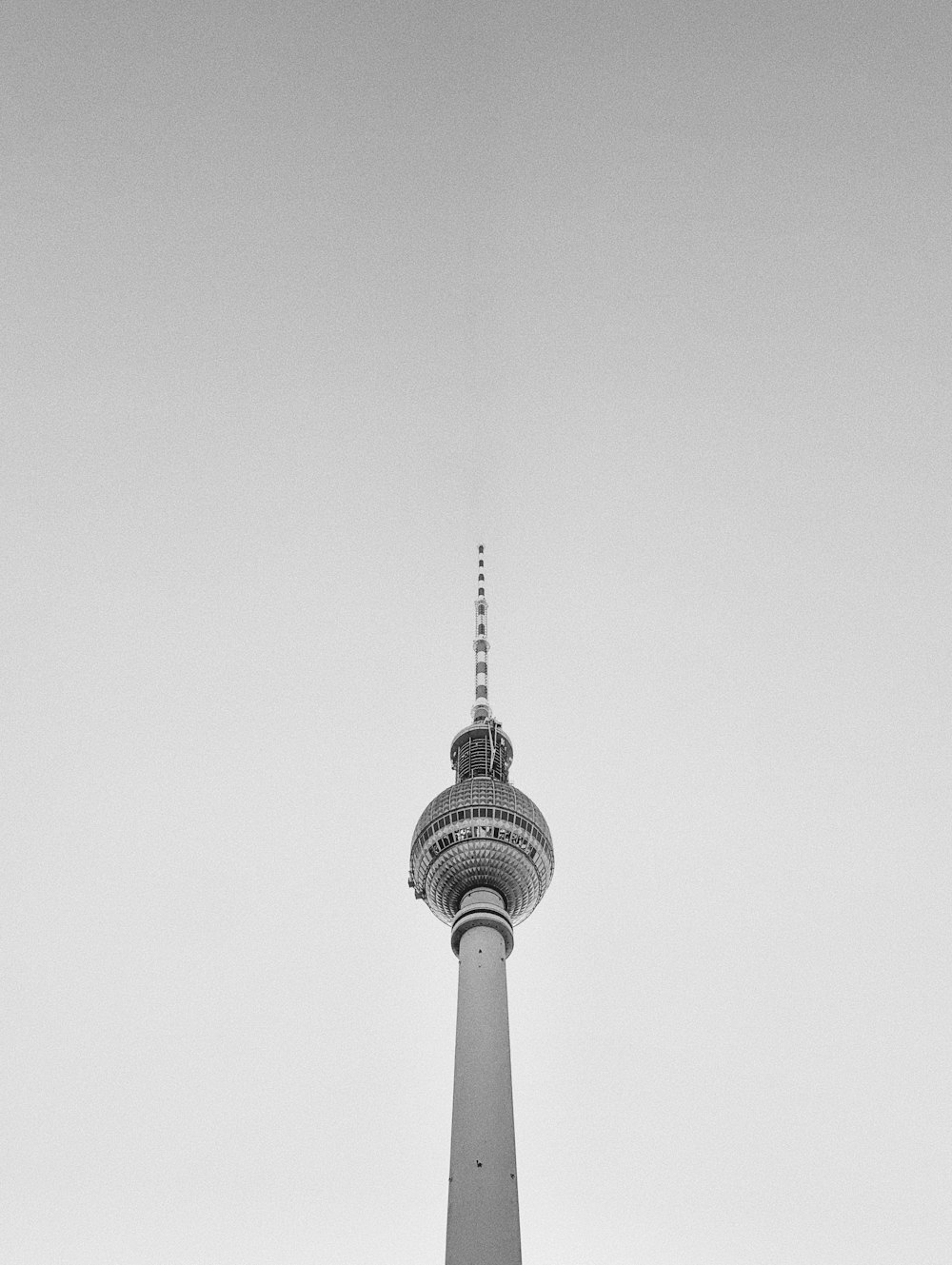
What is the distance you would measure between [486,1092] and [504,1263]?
27.7ft

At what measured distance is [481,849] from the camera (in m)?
67.9

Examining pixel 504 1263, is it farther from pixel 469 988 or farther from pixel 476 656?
pixel 476 656

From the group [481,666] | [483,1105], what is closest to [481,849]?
[483,1105]

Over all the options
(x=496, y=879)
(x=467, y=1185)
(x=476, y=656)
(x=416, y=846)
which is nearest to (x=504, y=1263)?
(x=467, y=1185)

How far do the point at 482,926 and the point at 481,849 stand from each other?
17.6 feet

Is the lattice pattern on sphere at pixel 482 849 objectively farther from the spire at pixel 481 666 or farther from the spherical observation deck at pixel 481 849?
the spire at pixel 481 666

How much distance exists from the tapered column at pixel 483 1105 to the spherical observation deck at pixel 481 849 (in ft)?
6.64

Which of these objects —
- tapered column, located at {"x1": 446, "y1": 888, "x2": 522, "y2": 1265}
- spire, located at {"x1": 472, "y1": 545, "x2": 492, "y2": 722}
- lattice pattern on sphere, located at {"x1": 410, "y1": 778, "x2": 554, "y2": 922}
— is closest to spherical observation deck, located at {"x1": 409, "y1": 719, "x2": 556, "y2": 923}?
lattice pattern on sphere, located at {"x1": 410, "y1": 778, "x2": 554, "y2": 922}

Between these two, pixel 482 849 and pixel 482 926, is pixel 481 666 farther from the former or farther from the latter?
pixel 482 926

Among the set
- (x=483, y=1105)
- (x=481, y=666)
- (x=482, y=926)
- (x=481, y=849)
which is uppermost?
(x=481, y=666)

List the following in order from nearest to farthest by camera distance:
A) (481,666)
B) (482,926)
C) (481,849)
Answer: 1. (482,926)
2. (481,849)
3. (481,666)

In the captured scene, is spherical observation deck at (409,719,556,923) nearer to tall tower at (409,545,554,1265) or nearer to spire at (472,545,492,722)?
tall tower at (409,545,554,1265)

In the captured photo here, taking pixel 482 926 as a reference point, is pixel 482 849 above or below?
above

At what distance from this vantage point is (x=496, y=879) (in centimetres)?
6781
